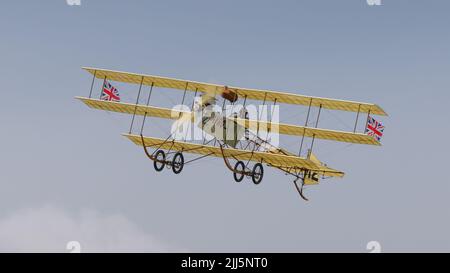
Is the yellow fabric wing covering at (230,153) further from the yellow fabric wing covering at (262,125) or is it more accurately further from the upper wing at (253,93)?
the upper wing at (253,93)

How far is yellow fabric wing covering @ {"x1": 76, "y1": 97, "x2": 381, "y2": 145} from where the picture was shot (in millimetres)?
41250

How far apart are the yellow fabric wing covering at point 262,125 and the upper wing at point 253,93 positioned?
5.52 ft

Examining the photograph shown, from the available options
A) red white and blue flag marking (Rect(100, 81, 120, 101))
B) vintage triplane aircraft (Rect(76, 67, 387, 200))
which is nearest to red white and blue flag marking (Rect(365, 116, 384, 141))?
vintage triplane aircraft (Rect(76, 67, 387, 200))

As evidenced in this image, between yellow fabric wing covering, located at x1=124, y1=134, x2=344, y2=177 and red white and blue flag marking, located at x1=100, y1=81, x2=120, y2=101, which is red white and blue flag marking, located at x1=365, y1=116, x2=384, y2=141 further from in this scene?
red white and blue flag marking, located at x1=100, y1=81, x2=120, y2=101

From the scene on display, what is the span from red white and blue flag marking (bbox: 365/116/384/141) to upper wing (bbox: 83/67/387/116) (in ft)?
2.18

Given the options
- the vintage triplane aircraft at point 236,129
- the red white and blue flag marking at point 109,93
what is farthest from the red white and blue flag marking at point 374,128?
the red white and blue flag marking at point 109,93

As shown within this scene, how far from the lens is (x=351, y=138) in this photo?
136 feet

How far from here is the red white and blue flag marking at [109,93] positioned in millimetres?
44938

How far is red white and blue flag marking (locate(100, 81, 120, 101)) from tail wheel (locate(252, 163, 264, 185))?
9.33m

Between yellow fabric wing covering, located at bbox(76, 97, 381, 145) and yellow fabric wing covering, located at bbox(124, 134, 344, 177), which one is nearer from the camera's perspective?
yellow fabric wing covering, located at bbox(124, 134, 344, 177)

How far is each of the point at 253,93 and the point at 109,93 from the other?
8.46m

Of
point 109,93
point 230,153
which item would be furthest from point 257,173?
point 109,93

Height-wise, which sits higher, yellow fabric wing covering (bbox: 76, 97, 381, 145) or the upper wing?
the upper wing
